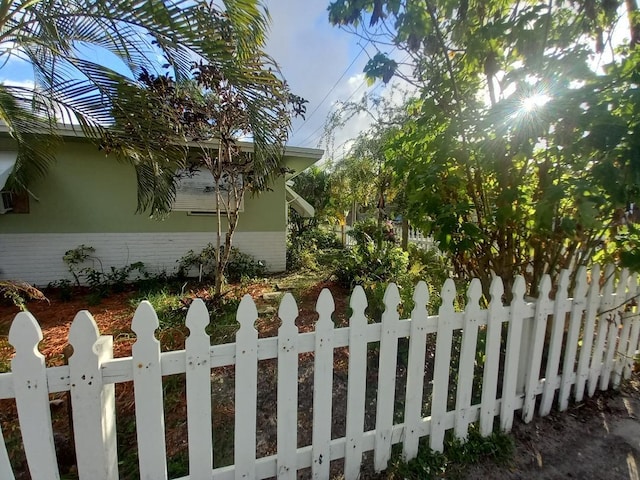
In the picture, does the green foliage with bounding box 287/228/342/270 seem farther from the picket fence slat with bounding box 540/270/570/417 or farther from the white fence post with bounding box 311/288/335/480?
the white fence post with bounding box 311/288/335/480

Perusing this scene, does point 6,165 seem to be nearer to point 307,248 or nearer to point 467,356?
point 307,248

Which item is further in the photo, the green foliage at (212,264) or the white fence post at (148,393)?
the green foliage at (212,264)

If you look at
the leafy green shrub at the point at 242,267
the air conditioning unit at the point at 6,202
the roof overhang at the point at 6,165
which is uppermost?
the roof overhang at the point at 6,165

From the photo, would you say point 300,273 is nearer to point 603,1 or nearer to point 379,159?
point 379,159

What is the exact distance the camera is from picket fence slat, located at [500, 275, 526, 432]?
2020 mm

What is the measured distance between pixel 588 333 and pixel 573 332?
16cm

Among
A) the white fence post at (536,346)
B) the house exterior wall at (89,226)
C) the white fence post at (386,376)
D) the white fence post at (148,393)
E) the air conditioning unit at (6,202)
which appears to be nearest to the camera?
the white fence post at (148,393)

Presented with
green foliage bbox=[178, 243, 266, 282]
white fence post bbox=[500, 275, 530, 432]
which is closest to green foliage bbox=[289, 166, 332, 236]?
green foliage bbox=[178, 243, 266, 282]

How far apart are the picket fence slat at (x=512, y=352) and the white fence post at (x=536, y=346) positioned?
138mm

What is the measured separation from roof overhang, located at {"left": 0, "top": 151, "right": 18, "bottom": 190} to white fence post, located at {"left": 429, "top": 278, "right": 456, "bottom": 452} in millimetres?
6414

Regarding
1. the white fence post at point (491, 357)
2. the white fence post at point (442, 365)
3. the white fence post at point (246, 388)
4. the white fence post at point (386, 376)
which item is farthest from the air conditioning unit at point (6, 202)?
the white fence post at point (491, 357)

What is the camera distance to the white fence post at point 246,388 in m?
→ 1.45

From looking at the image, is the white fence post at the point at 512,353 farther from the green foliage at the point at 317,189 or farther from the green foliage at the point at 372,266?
the green foliage at the point at 317,189

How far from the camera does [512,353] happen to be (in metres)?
2.06
